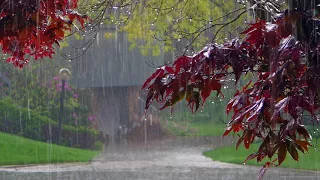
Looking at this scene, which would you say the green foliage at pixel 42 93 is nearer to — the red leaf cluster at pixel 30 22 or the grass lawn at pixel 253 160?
the grass lawn at pixel 253 160

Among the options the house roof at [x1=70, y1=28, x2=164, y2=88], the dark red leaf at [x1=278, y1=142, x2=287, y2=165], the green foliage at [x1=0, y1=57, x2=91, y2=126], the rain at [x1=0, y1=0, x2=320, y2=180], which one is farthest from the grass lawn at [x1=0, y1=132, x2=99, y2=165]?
the dark red leaf at [x1=278, y1=142, x2=287, y2=165]

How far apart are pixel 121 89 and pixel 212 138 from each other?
398cm

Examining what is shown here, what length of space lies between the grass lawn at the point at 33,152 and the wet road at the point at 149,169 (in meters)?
0.56

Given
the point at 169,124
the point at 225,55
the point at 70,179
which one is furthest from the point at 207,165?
the point at 225,55

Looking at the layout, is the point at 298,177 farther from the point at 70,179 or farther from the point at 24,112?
the point at 24,112

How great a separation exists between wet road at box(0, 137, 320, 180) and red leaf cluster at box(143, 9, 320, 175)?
8377 millimetres

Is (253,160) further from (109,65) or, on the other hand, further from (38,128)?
(109,65)

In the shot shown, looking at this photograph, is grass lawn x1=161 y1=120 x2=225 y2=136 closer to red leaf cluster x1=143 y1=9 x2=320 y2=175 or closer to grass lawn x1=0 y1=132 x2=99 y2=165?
grass lawn x1=0 y1=132 x2=99 y2=165

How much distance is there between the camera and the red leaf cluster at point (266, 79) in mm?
2453

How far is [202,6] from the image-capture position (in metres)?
10.6

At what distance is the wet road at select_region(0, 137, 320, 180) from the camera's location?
37.3 feet

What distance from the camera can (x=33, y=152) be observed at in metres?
14.8

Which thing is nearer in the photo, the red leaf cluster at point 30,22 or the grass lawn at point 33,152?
the red leaf cluster at point 30,22

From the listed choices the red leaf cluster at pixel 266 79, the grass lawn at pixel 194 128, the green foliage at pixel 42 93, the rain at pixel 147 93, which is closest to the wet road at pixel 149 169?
the rain at pixel 147 93
